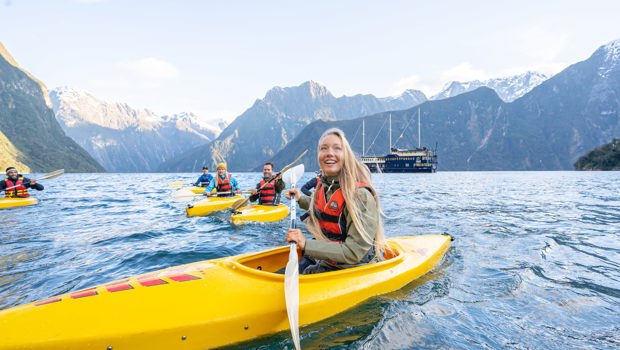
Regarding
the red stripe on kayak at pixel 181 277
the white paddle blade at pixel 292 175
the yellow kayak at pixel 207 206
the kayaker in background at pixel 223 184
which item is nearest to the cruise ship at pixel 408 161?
the kayaker in background at pixel 223 184

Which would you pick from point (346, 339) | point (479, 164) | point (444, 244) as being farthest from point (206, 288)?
point (479, 164)

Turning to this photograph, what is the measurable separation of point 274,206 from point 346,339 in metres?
8.58

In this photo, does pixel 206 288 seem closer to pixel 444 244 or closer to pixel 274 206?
pixel 444 244

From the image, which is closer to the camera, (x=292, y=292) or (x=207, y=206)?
(x=292, y=292)

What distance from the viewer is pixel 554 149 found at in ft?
629

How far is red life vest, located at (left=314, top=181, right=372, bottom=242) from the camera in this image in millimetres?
3945

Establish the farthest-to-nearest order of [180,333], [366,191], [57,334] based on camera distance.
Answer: [366,191] < [180,333] < [57,334]

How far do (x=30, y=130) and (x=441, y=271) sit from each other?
18968 cm

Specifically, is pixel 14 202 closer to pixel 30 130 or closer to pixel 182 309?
pixel 182 309

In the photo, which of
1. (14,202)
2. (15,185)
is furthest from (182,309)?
(15,185)

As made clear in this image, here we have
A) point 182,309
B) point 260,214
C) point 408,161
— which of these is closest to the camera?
point 182,309

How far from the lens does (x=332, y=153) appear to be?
3906 mm

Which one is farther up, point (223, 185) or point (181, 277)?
point (223, 185)

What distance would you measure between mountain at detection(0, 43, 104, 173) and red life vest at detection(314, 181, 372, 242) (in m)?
154
